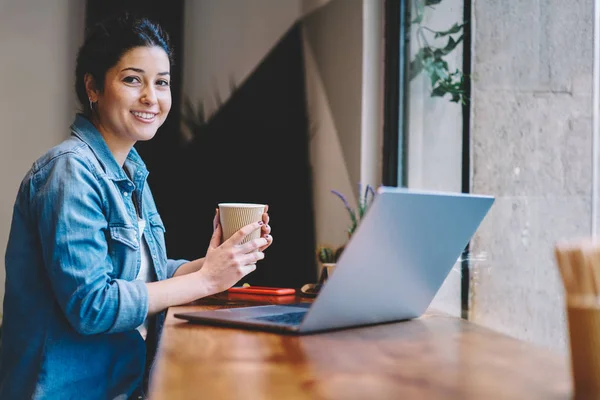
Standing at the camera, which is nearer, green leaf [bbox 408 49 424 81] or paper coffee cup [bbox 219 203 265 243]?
paper coffee cup [bbox 219 203 265 243]

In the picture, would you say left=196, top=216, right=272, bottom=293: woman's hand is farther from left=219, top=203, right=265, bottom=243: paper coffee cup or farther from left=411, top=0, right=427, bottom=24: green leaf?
left=411, top=0, right=427, bottom=24: green leaf

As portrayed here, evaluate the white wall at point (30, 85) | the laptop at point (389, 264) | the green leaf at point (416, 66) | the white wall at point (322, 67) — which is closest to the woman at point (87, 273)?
the laptop at point (389, 264)

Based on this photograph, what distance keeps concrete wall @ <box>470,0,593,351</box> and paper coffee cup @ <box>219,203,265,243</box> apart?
67cm

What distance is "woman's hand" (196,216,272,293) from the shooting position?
133 cm

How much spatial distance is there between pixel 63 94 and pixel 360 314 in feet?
9.37

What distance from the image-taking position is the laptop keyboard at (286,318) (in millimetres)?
1104

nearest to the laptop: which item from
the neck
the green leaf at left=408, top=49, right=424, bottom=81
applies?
the neck

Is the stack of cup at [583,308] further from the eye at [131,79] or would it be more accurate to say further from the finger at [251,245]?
the eye at [131,79]

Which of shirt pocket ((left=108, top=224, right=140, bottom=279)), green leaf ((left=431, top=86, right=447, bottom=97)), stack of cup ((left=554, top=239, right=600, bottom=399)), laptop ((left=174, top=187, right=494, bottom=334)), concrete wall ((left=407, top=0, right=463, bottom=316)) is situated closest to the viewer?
stack of cup ((left=554, top=239, right=600, bottom=399))

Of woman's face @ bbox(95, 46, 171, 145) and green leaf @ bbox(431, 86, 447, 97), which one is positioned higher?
green leaf @ bbox(431, 86, 447, 97)

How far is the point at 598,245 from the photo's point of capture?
23.1 inches

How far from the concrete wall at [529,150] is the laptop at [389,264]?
0.48 metres

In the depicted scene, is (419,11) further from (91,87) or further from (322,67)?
(91,87)

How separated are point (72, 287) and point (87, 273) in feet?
0.13
